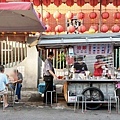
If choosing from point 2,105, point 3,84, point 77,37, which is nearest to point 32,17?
point 77,37

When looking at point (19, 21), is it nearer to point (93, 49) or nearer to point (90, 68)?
point (93, 49)

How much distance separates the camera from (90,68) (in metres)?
9.94

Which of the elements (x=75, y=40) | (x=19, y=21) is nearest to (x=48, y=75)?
(x=75, y=40)

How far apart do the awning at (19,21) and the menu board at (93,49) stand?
5.77ft

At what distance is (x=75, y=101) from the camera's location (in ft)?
31.9

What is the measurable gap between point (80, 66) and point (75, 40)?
0.83 metres

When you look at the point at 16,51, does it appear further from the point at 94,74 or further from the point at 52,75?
the point at 94,74

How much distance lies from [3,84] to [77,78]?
2253 millimetres

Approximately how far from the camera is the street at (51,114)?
865 centimetres

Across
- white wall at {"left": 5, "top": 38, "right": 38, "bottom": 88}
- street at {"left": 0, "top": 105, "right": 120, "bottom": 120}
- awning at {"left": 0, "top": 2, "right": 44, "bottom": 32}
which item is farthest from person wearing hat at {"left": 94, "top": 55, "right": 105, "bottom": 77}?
white wall at {"left": 5, "top": 38, "right": 38, "bottom": 88}

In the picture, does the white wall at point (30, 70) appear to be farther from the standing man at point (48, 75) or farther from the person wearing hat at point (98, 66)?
the person wearing hat at point (98, 66)

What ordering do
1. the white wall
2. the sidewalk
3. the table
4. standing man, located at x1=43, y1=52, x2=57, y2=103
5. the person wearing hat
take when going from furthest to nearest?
the white wall < standing man, located at x1=43, y1=52, x2=57, y2=103 < the sidewalk < the person wearing hat < the table

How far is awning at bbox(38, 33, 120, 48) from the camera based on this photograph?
9.54 m

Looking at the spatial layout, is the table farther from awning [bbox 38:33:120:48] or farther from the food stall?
awning [bbox 38:33:120:48]
